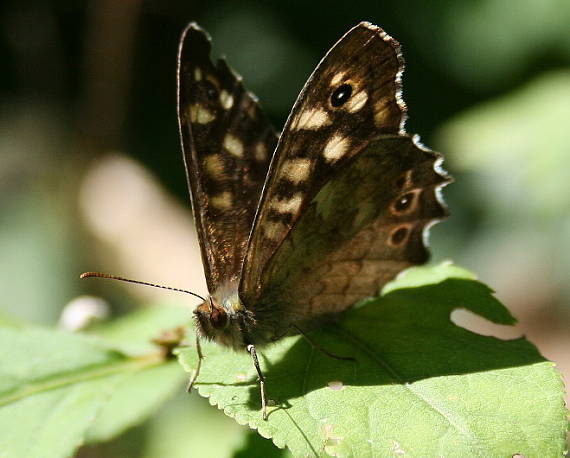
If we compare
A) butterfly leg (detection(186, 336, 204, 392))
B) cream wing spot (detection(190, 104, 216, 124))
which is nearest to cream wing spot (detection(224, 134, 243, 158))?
cream wing spot (detection(190, 104, 216, 124))

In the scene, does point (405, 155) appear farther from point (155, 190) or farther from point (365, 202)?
point (155, 190)

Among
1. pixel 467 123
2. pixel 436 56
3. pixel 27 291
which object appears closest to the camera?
pixel 467 123

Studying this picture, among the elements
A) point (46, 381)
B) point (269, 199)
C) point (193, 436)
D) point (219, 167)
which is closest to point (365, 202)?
point (269, 199)

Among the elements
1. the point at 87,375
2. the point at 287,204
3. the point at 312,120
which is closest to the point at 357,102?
the point at 312,120

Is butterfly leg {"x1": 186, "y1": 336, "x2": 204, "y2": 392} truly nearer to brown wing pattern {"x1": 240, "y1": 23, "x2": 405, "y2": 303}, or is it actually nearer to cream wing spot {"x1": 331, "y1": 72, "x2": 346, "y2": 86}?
brown wing pattern {"x1": 240, "y1": 23, "x2": 405, "y2": 303}

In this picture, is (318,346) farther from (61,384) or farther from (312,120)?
(61,384)

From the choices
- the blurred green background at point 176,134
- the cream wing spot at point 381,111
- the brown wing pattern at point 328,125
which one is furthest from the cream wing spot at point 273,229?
the blurred green background at point 176,134
